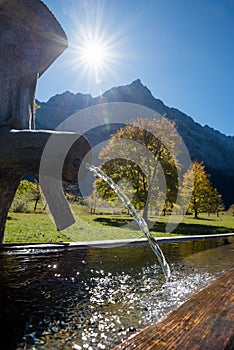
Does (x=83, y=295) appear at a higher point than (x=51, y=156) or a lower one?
lower

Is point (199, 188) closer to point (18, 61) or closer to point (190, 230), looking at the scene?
point (190, 230)

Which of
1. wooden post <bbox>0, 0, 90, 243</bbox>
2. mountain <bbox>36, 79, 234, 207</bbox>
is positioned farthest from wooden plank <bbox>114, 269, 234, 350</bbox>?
mountain <bbox>36, 79, 234, 207</bbox>

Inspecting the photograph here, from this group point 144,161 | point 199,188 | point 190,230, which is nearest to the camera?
point 190,230

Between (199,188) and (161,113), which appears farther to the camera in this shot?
(161,113)

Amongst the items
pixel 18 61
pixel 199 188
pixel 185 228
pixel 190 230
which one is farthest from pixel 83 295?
pixel 199 188

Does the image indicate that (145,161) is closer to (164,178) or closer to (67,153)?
(164,178)

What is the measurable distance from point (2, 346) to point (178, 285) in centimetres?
248

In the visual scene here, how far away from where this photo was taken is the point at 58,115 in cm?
17325

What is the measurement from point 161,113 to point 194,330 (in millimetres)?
164762

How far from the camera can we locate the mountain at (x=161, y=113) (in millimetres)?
146375

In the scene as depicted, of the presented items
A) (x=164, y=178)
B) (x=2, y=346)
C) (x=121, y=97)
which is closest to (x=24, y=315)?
(x=2, y=346)

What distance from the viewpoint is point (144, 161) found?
2314cm

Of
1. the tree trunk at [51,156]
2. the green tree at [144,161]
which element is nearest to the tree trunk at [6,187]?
the tree trunk at [51,156]

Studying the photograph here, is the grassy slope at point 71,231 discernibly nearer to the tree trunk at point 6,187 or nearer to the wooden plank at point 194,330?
the tree trunk at point 6,187
